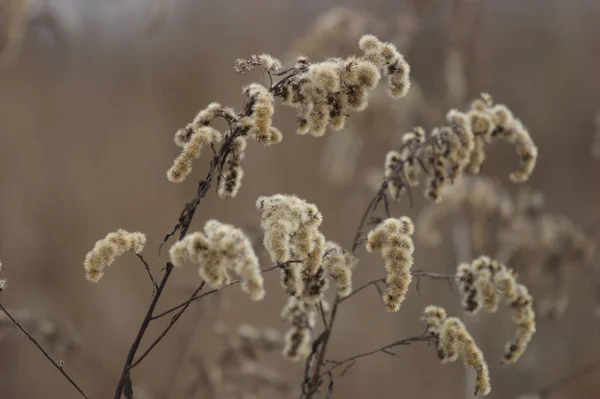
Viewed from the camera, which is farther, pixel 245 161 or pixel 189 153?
pixel 245 161

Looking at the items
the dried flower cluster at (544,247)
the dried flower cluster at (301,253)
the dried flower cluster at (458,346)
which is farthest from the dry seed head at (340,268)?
the dried flower cluster at (544,247)

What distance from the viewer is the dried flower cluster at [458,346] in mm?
1054

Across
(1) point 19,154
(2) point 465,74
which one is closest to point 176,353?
(1) point 19,154

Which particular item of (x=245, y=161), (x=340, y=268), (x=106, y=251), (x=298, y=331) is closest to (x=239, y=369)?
(x=298, y=331)

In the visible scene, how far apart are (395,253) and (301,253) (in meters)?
0.16

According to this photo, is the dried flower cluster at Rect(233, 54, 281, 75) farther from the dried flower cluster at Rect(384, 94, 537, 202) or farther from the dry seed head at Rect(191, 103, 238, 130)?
the dried flower cluster at Rect(384, 94, 537, 202)

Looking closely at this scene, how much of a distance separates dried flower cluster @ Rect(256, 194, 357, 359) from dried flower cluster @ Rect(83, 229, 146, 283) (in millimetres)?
202

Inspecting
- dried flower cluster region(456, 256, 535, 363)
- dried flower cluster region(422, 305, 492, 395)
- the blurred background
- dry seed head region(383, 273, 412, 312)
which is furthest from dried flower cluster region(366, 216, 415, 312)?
the blurred background

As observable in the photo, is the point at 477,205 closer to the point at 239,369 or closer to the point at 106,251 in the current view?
the point at 239,369

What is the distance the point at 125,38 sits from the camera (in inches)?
129

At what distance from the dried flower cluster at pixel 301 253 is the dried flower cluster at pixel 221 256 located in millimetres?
49

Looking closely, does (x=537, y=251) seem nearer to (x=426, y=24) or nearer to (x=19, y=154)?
(x=426, y=24)

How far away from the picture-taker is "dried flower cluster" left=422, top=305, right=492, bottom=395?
3.46 feet

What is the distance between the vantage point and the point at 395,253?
1005mm
